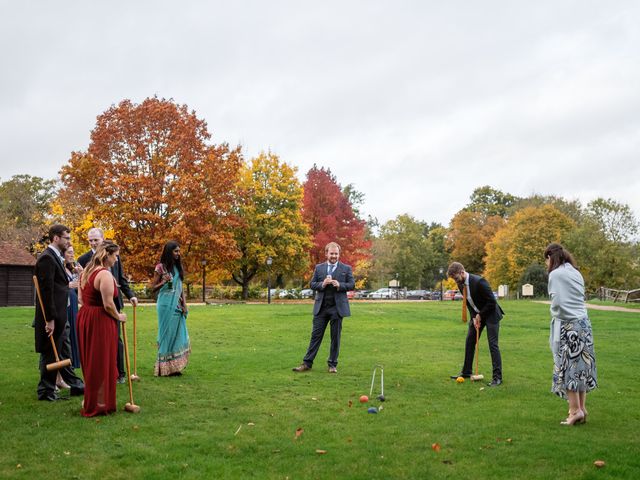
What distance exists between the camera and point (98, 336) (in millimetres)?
7262

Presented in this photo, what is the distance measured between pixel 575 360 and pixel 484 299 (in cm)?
279

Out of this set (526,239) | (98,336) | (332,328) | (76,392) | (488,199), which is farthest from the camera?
(488,199)

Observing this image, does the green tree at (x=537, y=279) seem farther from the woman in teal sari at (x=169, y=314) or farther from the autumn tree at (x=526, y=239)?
the woman in teal sari at (x=169, y=314)

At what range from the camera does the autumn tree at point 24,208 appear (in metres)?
49.5

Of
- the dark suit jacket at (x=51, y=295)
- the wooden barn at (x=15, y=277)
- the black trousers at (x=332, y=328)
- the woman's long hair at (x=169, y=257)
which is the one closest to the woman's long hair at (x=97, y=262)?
the dark suit jacket at (x=51, y=295)

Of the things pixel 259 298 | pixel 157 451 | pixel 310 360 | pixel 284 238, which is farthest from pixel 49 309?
pixel 259 298

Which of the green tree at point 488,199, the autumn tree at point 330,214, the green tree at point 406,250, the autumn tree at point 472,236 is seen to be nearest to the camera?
the autumn tree at point 330,214

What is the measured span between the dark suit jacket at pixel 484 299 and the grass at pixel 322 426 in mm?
1113

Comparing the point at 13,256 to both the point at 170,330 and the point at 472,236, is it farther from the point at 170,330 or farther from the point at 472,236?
the point at 472,236

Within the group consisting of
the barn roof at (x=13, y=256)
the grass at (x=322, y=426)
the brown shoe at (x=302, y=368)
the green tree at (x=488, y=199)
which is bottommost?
the grass at (x=322, y=426)

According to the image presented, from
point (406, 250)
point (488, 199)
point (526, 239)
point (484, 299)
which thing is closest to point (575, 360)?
point (484, 299)

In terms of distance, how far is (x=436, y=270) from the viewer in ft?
294

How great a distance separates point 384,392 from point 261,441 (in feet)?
10.1

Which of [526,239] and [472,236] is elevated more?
[472,236]
